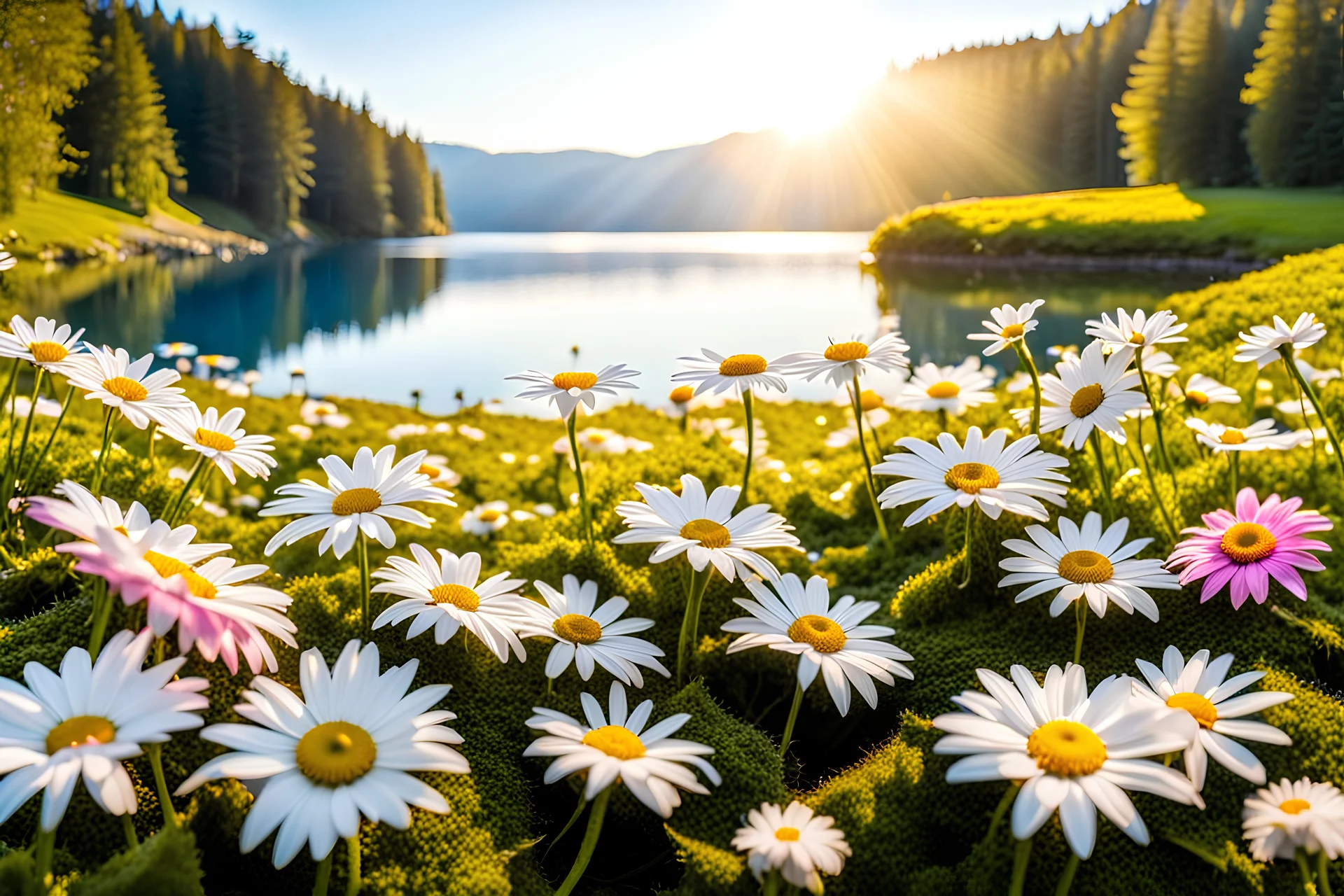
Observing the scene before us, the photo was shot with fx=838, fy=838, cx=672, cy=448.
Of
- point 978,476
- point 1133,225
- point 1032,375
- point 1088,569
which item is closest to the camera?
point 1088,569

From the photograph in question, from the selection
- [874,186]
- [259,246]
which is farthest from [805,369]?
[874,186]

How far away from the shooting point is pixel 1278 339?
1.67 m

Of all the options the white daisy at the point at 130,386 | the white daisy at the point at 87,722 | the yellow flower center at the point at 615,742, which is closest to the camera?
the white daisy at the point at 87,722

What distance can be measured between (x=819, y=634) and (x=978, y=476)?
471 mm

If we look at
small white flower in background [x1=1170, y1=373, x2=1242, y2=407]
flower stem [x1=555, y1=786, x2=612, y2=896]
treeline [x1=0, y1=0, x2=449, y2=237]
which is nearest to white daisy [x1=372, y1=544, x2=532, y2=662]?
flower stem [x1=555, y1=786, x2=612, y2=896]

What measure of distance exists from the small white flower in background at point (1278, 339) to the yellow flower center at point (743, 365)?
921 mm

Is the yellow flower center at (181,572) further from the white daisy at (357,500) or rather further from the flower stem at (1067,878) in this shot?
the flower stem at (1067,878)

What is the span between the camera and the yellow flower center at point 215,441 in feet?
5.41

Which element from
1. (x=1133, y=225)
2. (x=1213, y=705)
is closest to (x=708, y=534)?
(x=1213, y=705)

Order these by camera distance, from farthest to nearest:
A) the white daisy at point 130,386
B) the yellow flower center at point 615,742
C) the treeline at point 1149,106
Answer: the treeline at point 1149,106 → the white daisy at point 130,386 → the yellow flower center at point 615,742

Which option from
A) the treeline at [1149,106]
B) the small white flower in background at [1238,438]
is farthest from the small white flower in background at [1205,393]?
the treeline at [1149,106]

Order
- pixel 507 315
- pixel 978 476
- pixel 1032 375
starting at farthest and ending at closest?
pixel 507 315
pixel 1032 375
pixel 978 476

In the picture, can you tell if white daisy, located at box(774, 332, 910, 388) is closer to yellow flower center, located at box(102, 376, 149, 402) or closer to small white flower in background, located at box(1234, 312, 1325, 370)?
small white flower in background, located at box(1234, 312, 1325, 370)

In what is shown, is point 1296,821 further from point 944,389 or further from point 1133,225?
point 1133,225
